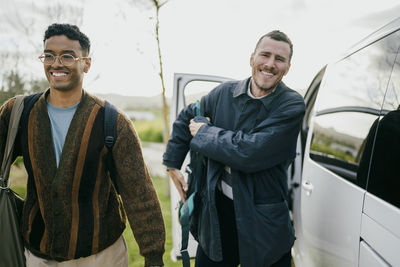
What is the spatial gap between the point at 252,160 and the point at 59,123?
977mm

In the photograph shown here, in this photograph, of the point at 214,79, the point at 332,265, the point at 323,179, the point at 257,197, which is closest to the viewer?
the point at 257,197

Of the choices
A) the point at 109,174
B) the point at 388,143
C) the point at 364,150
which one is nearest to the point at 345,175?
the point at 364,150

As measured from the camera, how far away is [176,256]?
2613 millimetres

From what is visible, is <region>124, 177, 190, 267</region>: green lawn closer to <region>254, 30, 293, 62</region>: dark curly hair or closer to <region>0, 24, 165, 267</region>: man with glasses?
<region>0, 24, 165, 267</region>: man with glasses

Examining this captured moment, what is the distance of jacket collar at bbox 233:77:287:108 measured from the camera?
154cm

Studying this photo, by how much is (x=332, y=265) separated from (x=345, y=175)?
0.51m

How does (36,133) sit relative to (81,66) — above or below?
below

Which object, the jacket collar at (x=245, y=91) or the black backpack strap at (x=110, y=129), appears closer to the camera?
the black backpack strap at (x=110, y=129)

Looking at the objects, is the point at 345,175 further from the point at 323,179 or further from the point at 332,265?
the point at 332,265

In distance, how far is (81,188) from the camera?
4.64ft

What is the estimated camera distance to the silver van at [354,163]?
3.81 ft

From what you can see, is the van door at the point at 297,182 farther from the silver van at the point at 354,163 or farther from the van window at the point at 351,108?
the van window at the point at 351,108

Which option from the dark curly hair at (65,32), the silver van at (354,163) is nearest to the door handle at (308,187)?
the silver van at (354,163)

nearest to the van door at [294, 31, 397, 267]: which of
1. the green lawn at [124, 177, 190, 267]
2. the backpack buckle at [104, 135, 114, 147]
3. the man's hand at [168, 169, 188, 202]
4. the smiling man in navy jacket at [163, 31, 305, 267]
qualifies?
the smiling man in navy jacket at [163, 31, 305, 267]
